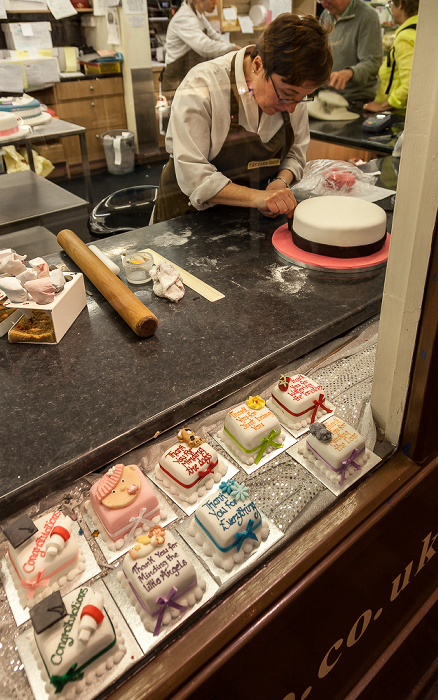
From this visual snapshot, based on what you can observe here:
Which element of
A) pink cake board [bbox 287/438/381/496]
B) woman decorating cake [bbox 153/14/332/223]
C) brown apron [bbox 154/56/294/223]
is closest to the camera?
pink cake board [bbox 287/438/381/496]

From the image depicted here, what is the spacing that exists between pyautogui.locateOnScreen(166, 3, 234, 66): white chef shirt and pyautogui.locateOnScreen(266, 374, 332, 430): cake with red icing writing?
1.29 meters

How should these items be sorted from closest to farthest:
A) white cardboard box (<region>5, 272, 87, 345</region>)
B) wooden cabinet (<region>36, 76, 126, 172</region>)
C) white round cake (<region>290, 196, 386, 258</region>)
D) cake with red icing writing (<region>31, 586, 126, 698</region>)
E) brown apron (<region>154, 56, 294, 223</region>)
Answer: cake with red icing writing (<region>31, 586, 126, 698</region>) < white cardboard box (<region>5, 272, 87, 345</region>) < white round cake (<region>290, 196, 386, 258</region>) < brown apron (<region>154, 56, 294, 223</region>) < wooden cabinet (<region>36, 76, 126, 172</region>)

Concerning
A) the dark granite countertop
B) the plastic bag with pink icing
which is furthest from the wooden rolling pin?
the plastic bag with pink icing

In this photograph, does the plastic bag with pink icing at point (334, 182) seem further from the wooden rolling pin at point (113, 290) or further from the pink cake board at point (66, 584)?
the pink cake board at point (66, 584)

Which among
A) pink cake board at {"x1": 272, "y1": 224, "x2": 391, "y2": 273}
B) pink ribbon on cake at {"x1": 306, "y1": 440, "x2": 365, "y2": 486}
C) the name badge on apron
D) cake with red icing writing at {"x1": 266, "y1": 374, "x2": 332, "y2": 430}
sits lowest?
pink ribbon on cake at {"x1": 306, "y1": 440, "x2": 365, "y2": 486}

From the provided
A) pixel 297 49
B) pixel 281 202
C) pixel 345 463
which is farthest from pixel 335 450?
pixel 297 49

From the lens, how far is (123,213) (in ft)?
7.09

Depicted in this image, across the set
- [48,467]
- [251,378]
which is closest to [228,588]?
[48,467]

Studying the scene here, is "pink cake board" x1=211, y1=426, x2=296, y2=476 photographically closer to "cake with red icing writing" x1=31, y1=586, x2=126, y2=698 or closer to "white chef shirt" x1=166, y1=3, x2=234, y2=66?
"cake with red icing writing" x1=31, y1=586, x2=126, y2=698

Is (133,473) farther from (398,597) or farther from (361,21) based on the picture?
(361,21)

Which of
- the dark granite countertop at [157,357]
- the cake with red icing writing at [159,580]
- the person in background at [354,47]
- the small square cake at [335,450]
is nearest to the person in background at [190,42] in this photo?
the person in background at [354,47]

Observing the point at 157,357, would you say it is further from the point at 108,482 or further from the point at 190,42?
the point at 190,42

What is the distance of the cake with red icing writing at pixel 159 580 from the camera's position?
0.62 metres

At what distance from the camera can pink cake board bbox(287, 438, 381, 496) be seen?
0.82 meters
